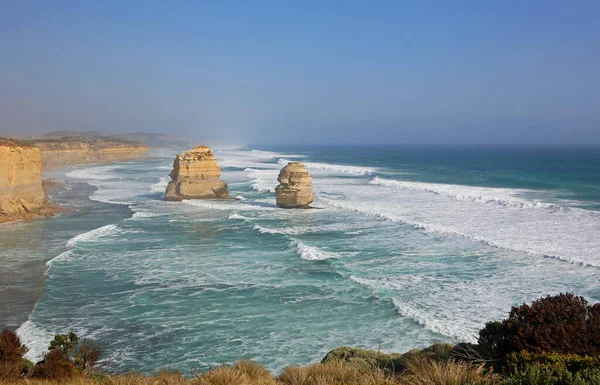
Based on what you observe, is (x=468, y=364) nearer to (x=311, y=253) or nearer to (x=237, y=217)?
(x=311, y=253)

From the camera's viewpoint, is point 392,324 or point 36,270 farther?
point 36,270

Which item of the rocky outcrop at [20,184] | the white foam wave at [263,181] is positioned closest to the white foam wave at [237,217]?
the rocky outcrop at [20,184]

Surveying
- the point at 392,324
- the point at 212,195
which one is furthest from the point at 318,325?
the point at 212,195

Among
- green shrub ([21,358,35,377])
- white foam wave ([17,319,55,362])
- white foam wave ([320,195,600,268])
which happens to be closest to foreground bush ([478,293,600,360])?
green shrub ([21,358,35,377])

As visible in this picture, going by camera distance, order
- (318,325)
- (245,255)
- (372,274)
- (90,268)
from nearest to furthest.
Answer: (318,325), (372,274), (90,268), (245,255)

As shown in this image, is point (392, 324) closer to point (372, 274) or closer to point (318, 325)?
point (318, 325)

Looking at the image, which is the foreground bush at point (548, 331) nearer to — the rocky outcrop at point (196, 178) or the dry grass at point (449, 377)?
the dry grass at point (449, 377)

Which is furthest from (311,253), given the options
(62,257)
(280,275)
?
(62,257)
